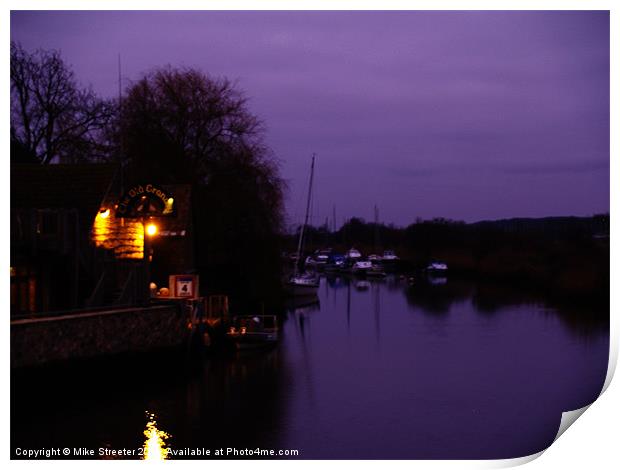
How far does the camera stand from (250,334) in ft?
86.6

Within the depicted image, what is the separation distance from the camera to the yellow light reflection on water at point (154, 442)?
14.4 metres

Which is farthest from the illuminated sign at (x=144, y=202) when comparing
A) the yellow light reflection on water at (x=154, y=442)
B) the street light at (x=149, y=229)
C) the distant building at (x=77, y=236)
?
the yellow light reflection on water at (x=154, y=442)

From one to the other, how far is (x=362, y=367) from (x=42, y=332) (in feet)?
33.8

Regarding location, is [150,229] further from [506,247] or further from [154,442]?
[506,247]

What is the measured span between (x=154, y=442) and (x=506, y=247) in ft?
146

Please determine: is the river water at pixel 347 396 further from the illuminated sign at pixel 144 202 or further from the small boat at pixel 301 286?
the small boat at pixel 301 286

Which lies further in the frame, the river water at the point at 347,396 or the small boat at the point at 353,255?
the small boat at the point at 353,255

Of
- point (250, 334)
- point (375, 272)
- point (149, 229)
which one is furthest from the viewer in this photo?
point (375, 272)

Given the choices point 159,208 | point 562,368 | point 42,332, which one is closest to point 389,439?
point 42,332

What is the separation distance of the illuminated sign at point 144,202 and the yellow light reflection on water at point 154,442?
683 centimetres

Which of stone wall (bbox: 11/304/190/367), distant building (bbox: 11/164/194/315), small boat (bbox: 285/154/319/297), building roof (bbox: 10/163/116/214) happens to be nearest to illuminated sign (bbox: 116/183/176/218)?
distant building (bbox: 11/164/194/315)

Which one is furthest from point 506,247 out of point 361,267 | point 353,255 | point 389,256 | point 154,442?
point 154,442

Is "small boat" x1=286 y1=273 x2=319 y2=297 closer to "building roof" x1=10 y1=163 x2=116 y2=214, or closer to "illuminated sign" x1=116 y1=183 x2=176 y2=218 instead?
"illuminated sign" x1=116 y1=183 x2=176 y2=218

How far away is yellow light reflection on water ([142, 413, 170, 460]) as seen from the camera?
1439cm
